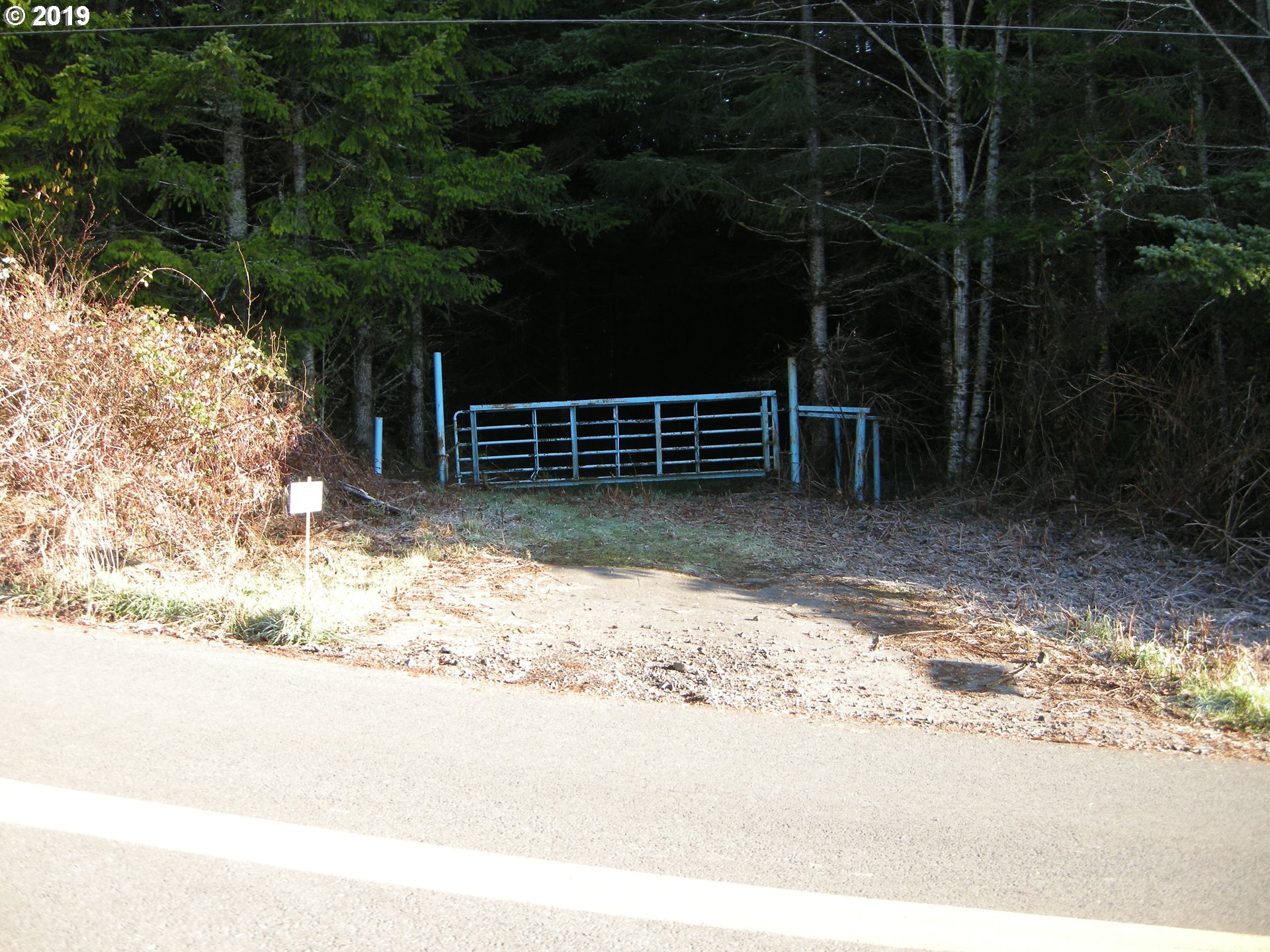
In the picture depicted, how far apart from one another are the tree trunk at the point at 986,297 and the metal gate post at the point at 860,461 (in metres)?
1.53

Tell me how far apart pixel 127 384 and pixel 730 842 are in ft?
22.8

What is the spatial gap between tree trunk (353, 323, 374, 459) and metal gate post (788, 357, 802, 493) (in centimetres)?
781

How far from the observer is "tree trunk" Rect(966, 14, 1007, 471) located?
13.6 metres

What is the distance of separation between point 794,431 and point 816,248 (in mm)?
3213

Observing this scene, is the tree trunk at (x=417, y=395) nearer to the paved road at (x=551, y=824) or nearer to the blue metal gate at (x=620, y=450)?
the blue metal gate at (x=620, y=450)

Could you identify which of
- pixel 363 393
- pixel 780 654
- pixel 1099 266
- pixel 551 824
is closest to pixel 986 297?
pixel 1099 266

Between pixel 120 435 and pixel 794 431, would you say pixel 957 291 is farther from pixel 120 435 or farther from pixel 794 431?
pixel 120 435

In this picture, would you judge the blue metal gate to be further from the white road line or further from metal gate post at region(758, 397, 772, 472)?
the white road line

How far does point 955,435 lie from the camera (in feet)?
47.8

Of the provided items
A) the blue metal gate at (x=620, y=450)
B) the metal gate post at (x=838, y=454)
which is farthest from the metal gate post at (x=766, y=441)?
the metal gate post at (x=838, y=454)

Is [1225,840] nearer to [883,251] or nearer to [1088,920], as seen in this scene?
[1088,920]

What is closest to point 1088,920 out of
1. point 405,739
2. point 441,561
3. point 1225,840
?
point 1225,840

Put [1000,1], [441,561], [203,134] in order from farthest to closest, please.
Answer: [203,134] → [1000,1] → [441,561]

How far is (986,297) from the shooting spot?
565 inches
